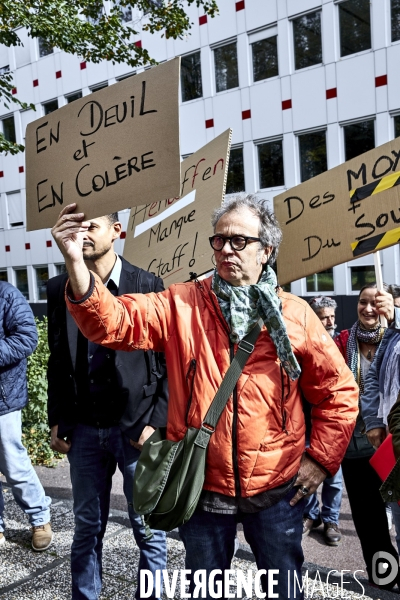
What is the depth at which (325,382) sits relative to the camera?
2.25 metres

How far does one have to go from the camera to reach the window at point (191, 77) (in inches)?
630

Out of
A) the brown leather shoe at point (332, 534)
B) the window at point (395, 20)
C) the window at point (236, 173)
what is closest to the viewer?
the brown leather shoe at point (332, 534)

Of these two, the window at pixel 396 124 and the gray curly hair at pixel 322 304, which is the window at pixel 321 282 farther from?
the gray curly hair at pixel 322 304

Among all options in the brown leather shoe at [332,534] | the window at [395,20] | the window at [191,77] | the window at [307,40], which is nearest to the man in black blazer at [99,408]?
the brown leather shoe at [332,534]

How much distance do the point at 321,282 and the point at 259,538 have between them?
1248 centimetres

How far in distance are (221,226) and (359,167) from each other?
1317mm

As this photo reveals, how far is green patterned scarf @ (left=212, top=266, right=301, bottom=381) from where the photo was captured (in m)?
2.10

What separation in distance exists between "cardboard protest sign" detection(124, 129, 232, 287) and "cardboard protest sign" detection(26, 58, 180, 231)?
1235mm

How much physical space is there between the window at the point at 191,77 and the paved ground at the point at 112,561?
13.6 metres

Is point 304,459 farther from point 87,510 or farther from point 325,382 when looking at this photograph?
point 87,510

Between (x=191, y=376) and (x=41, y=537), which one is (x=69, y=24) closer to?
(x=41, y=537)

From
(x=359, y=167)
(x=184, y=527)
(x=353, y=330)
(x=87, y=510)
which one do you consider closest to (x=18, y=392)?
(x=87, y=510)

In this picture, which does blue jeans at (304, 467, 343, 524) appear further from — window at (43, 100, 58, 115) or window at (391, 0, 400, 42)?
window at (43, 100, 58, 115)

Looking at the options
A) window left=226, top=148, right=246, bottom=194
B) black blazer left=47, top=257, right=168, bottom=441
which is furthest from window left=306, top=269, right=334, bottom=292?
black blazer left=47, top=257, right=168, bottom=441
